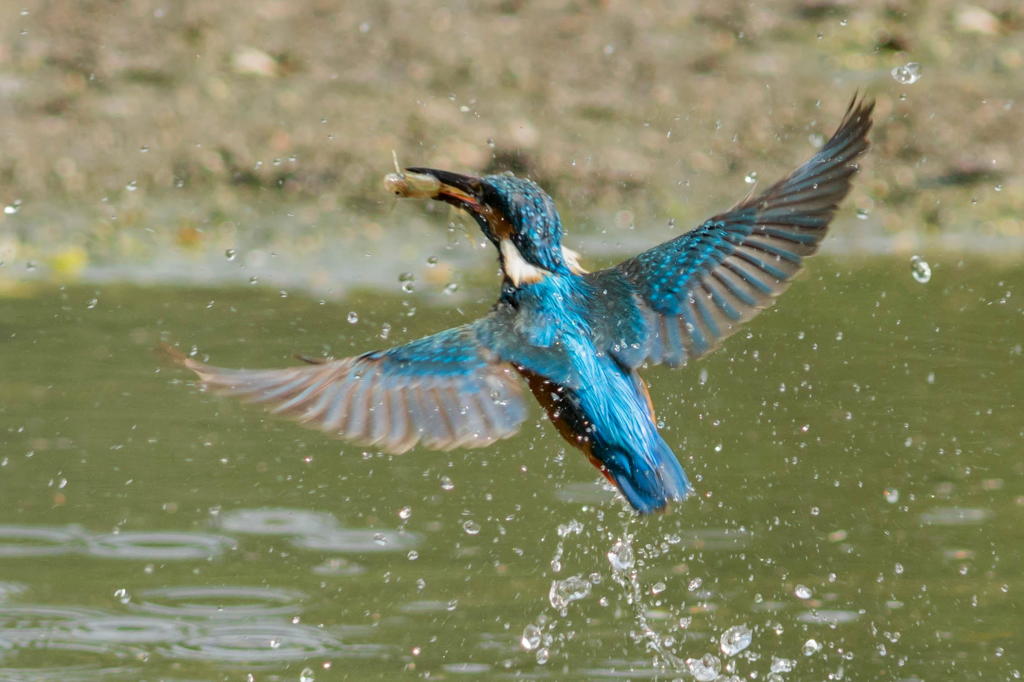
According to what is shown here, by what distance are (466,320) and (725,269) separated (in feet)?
9.45

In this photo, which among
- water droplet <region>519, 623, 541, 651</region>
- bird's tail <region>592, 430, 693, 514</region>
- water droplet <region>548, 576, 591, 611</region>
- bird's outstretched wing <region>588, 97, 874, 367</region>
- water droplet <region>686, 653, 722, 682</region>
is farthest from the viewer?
water droplet <region>548, 576, 591, 611</region>

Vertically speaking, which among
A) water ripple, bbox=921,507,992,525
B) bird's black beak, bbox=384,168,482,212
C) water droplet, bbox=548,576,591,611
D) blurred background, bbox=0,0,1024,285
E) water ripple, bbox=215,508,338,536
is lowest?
water droplet, bbox=548,576,591,611

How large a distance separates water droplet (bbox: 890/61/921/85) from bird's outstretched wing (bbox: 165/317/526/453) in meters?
6.40

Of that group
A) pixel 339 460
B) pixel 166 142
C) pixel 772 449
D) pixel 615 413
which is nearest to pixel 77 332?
pixel 339 460

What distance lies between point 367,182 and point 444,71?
1.00 meters

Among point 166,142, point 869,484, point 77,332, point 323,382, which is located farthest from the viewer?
point 166,142

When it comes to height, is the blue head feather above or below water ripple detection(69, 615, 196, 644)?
above

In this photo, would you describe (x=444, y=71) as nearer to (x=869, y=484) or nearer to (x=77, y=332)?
(x=77, y=332)

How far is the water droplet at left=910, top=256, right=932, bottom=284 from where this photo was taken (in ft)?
27.6

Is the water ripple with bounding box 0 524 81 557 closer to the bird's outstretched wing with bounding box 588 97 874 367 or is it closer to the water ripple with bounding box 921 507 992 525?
the bird's outstretched wing with bounding box 588 97 874 367

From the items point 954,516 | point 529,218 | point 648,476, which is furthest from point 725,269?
point 954,516

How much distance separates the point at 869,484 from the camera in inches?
244

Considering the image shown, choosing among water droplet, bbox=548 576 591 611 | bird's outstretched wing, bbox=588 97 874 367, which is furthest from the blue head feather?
water droplet, bbox=548 576 591 611

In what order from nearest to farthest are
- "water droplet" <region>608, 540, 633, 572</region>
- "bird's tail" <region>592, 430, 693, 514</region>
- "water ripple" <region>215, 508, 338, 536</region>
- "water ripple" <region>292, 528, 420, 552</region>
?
"bird's tail" <region>592, 430, 693, 514</region>
"water droplet" <region>608, 540, 633, 572</region>
"water ripple" <region>292, 528, 420, 552</region>
"water ripple" <region>215, 508, 338, 536</region>
